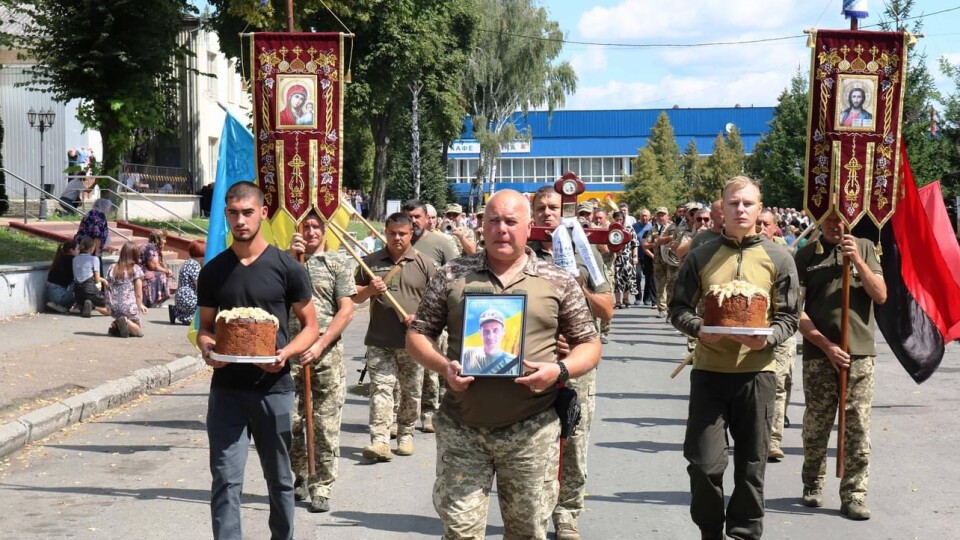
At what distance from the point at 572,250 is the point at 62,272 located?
1468cm

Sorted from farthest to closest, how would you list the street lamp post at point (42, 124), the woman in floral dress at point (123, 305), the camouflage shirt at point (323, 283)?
the street lamp post at point (42, 124), the woman in floral dress at point (123, 305), the camouflage shirt at point (323, 283)

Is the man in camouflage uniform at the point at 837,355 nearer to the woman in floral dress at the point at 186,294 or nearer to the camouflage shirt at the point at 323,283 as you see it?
the camouflage shirt at the point at 323,283

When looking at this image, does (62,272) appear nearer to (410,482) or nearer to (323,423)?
(410,482)

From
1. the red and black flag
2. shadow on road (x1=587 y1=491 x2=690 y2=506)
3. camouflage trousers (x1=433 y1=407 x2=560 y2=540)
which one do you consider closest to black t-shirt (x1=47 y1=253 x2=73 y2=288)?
shadow on road (x1=587 y1=491 x2=690 y2=506)

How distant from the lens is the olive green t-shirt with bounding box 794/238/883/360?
771cm

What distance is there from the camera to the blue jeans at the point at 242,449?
19.7ft

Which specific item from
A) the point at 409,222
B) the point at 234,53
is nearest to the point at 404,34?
the point at 234,53

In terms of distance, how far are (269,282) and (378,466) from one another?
3.52 metres

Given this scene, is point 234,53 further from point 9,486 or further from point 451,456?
point 451,456

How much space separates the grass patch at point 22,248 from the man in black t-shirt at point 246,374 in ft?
53.9

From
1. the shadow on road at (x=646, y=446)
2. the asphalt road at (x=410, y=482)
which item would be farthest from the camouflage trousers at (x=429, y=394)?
the shadow on road at (x=646, y=446)

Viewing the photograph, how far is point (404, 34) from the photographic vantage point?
4288 cm

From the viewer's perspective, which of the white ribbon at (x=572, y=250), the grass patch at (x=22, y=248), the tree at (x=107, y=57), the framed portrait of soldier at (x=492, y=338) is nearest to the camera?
the framed portrait of soldier at (x=492, y=338)

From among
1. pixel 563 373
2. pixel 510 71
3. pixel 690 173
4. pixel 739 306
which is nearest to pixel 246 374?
pixel 563 373
